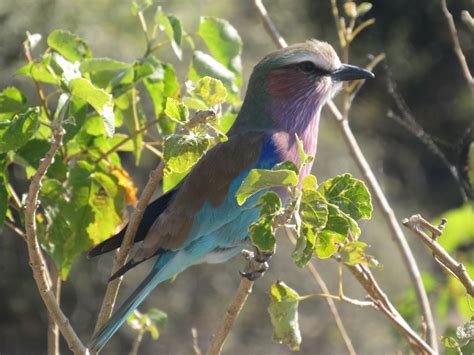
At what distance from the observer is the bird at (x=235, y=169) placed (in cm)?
243

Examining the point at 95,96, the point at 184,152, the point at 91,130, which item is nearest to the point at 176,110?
the point at 184,152

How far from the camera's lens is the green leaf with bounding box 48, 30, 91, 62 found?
223cm

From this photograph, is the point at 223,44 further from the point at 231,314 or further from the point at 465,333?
the point at 465,333

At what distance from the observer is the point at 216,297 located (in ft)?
25.0

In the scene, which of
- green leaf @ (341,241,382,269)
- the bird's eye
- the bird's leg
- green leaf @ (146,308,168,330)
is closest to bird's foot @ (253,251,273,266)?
the bird's leg

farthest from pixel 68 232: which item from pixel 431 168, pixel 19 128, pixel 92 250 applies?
pixel 431 168

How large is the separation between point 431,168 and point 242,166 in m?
7.56

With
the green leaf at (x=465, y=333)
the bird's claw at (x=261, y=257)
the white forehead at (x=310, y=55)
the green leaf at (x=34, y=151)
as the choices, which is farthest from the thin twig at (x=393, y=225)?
the green leaf at (x=34, y=151)

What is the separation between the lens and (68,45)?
2.24m

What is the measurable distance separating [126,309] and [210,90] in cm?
73

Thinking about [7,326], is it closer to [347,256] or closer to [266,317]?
[266,317]

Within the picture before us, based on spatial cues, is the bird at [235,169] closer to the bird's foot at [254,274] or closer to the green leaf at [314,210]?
the bird's foot at [254,274]

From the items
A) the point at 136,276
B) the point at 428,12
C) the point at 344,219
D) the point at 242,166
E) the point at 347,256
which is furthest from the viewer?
the point at 428,12

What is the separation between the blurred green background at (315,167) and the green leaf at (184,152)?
369cm
